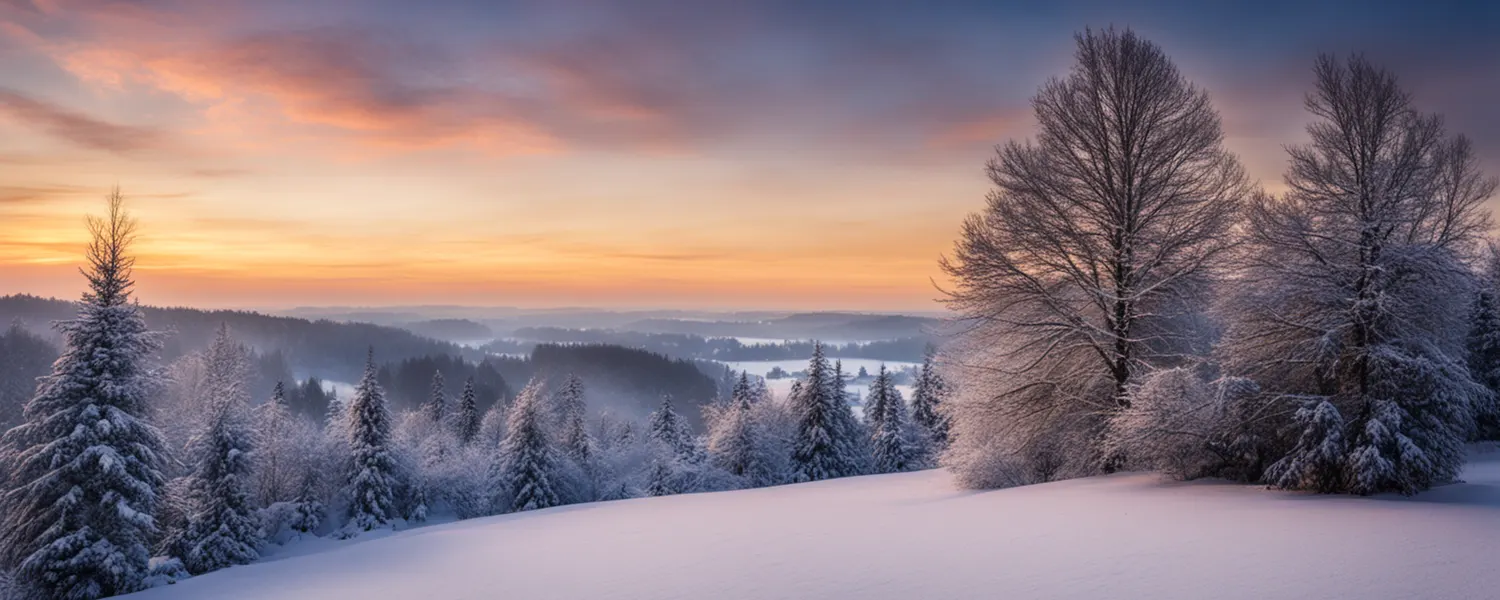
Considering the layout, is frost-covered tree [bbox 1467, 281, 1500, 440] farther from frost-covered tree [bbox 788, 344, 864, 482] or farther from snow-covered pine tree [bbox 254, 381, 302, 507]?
snow-covered pine tree [bbox 254, 381, 302, 507]

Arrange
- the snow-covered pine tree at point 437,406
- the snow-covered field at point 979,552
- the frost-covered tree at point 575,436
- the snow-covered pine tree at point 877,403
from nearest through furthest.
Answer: the snow-covered field at point 979,552 → the frost-covered tree at point 575,436 → the snow-covered pine tree at point 877,403 → the snow-covered pine tree at point 437,406

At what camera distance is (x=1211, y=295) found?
15.3 m

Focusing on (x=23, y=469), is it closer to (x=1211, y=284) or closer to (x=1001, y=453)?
(x=1001, y=453)

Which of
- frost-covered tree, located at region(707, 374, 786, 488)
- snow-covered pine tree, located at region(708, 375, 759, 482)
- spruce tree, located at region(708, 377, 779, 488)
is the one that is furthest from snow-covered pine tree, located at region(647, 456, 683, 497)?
snow-covered pine tree, located at region(708, 375, 759, 482)

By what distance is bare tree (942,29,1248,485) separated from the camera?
1561 cm

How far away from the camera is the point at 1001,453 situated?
16.7 meters

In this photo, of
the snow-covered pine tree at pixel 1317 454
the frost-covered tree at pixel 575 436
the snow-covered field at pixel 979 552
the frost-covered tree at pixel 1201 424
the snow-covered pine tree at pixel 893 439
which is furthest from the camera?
the snow-covered pine tree at pixel 893 439

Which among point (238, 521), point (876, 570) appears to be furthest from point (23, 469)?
point (876, 570)

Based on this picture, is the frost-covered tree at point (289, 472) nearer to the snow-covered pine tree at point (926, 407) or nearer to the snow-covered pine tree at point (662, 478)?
the snow-covered pine tree at point (662, 478)

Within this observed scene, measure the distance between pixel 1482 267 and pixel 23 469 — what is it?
32465 mm

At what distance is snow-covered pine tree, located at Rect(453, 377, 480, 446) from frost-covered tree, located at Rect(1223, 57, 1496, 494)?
59.3 metres

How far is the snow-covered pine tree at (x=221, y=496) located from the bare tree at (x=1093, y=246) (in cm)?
3081

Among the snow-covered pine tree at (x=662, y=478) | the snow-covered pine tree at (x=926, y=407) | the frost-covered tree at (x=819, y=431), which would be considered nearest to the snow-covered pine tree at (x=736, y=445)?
the frost-covered tree at (x=819, y=431)

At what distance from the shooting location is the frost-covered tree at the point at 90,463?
18562mm
